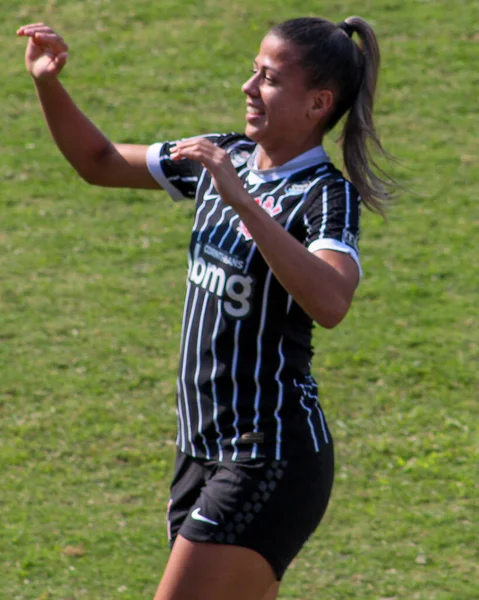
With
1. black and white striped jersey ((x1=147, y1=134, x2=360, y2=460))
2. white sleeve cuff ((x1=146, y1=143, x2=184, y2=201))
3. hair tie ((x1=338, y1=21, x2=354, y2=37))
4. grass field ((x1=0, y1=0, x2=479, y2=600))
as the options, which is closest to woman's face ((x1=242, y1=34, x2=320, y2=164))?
black and white striped jersey ((x1=147, y1=134, x2=360, y2=460))

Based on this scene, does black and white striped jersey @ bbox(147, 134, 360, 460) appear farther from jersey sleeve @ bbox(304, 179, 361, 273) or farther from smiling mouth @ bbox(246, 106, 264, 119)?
smiling mouth @ bbox(246, 106, 264, 119)

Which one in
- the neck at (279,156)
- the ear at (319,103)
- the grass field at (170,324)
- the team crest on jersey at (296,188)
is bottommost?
the grass field at (170,324)

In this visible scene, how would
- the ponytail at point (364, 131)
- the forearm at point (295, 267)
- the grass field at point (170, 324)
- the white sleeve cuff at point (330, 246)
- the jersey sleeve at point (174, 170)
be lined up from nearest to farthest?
the forearm at point (295, 267) < the white sleeve cuff at point (330, 246) < the ponytail at point (364, 131) < the jersey sleeve at point (174, 170) < the grass field at point (170, 324)

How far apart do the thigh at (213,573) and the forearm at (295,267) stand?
75 cm

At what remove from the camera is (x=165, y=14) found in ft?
36.9

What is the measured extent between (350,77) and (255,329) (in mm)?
834

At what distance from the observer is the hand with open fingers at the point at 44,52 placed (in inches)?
150

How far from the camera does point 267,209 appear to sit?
3.49m

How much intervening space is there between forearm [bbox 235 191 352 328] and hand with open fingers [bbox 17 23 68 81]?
39.3 inches

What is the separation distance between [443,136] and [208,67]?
2.23m

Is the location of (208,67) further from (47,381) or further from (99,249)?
(47,381)

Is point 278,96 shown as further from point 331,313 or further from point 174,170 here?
point 331,313

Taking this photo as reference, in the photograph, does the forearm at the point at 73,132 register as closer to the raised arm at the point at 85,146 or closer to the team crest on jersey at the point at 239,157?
the raised arm at the point at 85,146

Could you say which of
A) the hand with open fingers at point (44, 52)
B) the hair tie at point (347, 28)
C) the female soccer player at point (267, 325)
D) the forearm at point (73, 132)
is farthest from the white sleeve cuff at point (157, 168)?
the hair tie at point (347, 28)
